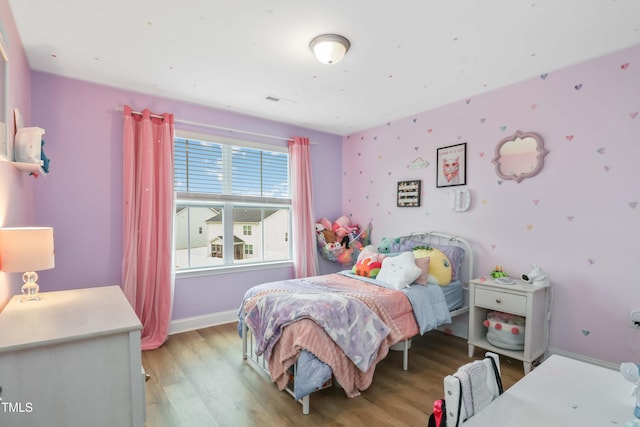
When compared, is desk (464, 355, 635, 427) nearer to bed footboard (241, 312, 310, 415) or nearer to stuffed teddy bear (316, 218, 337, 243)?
bed footboard (241, 312, 310, 415)

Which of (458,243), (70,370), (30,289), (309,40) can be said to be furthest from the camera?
(458,243)

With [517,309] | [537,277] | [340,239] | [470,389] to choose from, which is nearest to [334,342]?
[470,389]

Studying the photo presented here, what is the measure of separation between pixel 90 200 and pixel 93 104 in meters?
0.88

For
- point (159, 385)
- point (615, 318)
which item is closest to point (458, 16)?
point (615, 318)

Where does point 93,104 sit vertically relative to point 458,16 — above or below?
below

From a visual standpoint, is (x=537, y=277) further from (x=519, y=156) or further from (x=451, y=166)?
(x=451, y=166)

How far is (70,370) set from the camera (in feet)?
4.13

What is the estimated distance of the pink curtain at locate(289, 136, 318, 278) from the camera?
4125mm

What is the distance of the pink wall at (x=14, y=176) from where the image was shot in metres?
1.74

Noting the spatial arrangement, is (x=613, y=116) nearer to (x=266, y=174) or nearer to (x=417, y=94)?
(x=417, y=94)

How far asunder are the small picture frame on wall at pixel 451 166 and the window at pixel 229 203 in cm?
188

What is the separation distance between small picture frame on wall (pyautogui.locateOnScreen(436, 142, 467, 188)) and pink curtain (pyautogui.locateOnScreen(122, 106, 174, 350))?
2.82m

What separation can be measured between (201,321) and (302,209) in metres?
1.75

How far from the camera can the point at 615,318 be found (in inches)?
94.6
